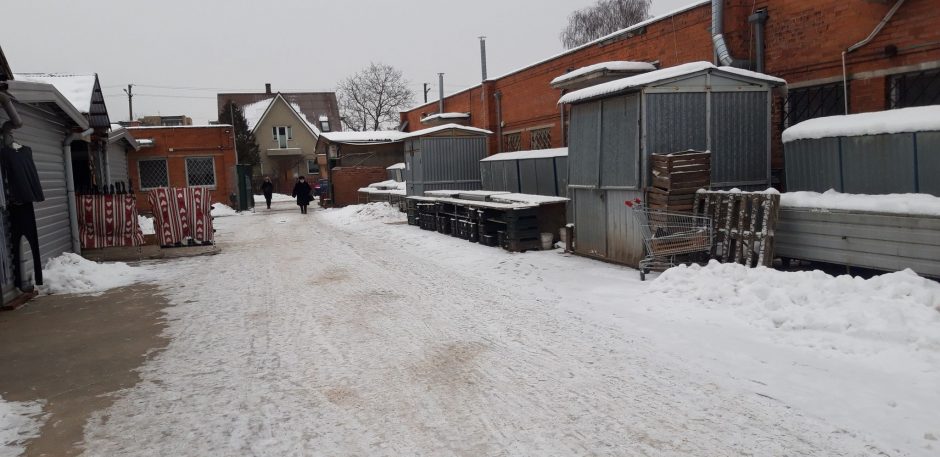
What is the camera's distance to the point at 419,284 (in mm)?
9883

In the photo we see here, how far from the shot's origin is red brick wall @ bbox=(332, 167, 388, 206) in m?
31.7

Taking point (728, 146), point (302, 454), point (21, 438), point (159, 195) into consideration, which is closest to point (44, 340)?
point (21, 438)

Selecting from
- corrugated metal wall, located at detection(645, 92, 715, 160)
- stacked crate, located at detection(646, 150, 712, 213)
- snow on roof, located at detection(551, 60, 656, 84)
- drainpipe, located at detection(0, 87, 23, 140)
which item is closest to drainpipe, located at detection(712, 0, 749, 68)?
snow on roof, located at detection(551, 60, 656, 84)

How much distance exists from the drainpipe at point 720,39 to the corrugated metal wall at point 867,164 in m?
3.94

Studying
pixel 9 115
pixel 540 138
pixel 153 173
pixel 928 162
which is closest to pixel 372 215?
pixel 540 138

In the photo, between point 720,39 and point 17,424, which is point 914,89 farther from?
point 17,424

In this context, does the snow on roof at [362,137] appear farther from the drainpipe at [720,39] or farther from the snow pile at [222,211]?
the drainpipe at [720,39]

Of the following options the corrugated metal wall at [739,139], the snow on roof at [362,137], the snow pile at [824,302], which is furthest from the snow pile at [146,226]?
the snow pile at [824,302]

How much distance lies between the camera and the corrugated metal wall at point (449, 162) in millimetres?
19406

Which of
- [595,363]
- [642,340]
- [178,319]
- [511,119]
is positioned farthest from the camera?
[511,119]

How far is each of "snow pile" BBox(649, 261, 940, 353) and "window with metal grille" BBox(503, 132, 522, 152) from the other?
16834mm

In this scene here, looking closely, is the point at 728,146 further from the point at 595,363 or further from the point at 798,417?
the point at 798,417

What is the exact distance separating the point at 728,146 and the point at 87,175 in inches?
695

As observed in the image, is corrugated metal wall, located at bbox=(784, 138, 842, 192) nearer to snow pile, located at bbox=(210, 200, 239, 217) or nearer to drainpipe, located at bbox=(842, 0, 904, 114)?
drainpipe, located at bbox=(842, 0, 904, 114)
